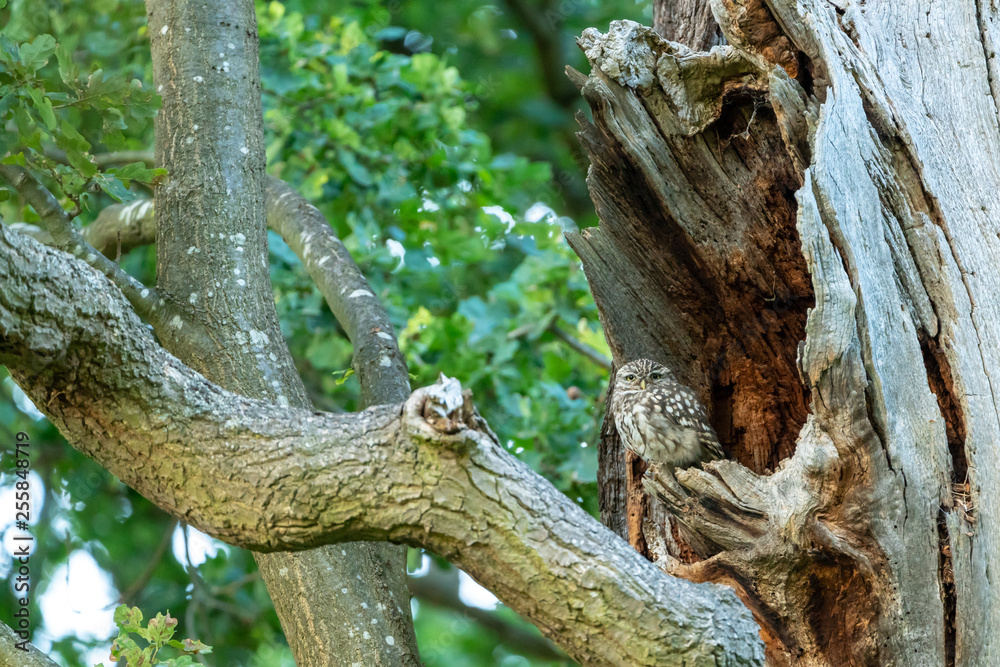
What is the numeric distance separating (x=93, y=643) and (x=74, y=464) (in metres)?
0.98

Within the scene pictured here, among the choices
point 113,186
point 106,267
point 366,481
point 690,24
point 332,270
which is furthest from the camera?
point 690,24

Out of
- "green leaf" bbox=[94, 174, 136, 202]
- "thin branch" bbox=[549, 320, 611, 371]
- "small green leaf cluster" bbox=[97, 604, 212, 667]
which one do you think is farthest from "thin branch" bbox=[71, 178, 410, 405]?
"thin branch" bbox=[549, 320, 611, 371]

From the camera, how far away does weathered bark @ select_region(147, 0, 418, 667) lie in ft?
7.89

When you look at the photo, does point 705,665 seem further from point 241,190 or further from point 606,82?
point 241,190

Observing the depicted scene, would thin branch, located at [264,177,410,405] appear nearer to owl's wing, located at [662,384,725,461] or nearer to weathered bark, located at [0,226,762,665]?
owl's wing, located at [662,384,725,461]

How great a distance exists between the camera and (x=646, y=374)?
2953mm

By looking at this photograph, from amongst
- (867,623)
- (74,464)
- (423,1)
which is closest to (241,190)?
(867,623)

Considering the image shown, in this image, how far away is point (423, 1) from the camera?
763cm

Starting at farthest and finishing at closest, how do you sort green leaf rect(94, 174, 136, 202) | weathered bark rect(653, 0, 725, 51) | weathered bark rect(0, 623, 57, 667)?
weathered bark rect(653, 0, 725, 51)
green leaf rect(94, 174, 136, 202)
weathered bark rect(0, 623, 57, 667)

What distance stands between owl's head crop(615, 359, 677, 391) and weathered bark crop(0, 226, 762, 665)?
1.24 meters

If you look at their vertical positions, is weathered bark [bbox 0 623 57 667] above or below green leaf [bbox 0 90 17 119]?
below

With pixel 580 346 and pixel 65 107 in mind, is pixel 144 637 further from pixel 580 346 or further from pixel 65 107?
pixel 580 346

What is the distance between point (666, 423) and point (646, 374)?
22cm

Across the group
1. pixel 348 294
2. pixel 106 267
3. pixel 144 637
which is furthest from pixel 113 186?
pixel 144 637
